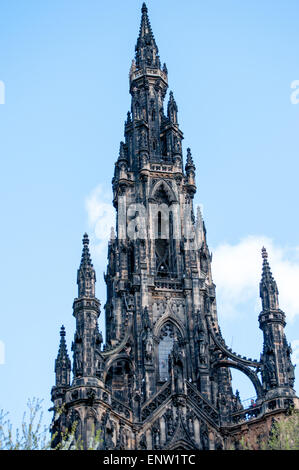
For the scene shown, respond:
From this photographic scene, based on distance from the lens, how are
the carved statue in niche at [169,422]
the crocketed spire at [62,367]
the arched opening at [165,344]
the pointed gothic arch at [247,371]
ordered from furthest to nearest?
the arched opening at [165,344], the crocketed spire at [62,367], the pointed gothic arch at [247,371], the carved statue in niche at [169,422]

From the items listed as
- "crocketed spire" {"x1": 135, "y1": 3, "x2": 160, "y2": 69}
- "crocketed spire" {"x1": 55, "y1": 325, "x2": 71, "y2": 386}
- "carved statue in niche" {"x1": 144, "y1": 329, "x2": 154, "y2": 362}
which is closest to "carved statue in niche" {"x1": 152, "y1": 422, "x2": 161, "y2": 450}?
"carved statue in niche" {"x1": 144, "y1": 329, "x2": 154, "y2": 362}

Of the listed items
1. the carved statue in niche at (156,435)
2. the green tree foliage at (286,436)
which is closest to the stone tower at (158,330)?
the carved statue in niche at (156,435)

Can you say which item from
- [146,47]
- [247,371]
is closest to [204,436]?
[247,371]

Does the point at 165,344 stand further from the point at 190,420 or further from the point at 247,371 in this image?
the point at 190,420

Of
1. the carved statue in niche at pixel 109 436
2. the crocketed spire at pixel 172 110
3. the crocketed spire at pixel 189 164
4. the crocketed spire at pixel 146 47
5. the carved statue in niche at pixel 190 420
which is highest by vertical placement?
the crocketed spire at pixel 146 47

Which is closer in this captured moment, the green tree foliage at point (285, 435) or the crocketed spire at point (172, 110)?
the green tree foliage at point (285, 435)

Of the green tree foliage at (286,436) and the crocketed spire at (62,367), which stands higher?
the crocketed spire at (62,367)

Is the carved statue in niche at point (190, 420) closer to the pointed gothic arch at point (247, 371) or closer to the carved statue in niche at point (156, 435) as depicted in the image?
the carved statue in niche at point (156, 435)

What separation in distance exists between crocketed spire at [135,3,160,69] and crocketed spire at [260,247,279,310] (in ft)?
80.5

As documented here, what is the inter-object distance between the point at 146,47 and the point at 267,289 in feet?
96.6

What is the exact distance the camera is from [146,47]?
3103 inches

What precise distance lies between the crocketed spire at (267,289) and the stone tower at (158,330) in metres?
0.07

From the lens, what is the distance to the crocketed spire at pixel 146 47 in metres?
77.2

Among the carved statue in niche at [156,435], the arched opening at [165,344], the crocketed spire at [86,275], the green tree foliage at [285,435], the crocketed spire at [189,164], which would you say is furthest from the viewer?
the crocketed spire at [189,164]
